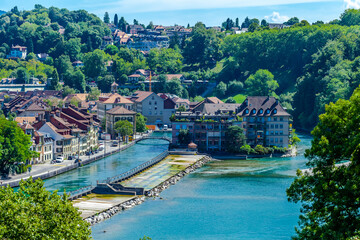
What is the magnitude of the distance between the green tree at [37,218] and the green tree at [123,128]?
7585 cm

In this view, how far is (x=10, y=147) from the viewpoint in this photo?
223 feet

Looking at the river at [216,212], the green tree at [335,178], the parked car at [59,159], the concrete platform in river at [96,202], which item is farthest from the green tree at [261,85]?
the green tree at [335,178]

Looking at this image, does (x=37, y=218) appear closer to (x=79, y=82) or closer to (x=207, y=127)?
(x=207, y=127)

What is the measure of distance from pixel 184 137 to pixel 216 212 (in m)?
39.7

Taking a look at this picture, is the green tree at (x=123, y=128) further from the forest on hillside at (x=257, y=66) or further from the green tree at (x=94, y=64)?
the green tree at (x=94, y=64)

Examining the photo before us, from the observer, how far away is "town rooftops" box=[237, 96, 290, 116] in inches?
3750

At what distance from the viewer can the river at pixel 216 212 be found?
48.1 meters

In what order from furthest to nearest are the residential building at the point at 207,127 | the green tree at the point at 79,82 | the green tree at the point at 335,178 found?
the green tree at the point at 79,82 → the residential building at the point at 207,127 → the green tree at the point at 335,178

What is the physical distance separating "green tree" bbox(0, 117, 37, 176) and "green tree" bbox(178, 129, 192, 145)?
28807 mm

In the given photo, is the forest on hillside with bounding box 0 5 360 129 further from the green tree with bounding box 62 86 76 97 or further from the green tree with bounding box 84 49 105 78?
the green tree with bounding box 62 86 76 97

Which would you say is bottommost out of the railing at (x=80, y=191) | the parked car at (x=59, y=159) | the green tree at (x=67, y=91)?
the railing at (x=80, y=191)

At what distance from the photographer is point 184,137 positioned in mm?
94500

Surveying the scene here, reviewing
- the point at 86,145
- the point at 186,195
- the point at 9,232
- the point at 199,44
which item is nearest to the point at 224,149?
the point at 86,145

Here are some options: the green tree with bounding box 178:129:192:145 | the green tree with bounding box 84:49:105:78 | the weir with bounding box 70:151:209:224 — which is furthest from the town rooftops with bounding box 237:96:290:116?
the green tree with bounding box 84:49:105:78
